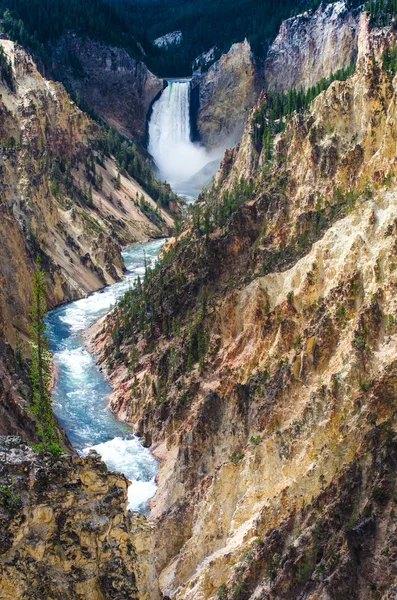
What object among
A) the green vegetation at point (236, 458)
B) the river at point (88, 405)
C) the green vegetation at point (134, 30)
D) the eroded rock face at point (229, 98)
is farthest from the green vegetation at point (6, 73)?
the green vegetation at point (236, 458)

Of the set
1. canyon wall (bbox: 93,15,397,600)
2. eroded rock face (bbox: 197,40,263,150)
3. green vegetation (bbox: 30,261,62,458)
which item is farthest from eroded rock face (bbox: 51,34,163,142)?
green vegetation (bbox: 30,261,62,458)

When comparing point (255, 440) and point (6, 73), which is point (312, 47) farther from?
point (255, 440)

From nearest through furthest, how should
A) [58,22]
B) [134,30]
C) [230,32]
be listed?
[58,22], [230,32], [134,30]

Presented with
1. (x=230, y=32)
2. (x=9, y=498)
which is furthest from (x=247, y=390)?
(x=230, y=32)

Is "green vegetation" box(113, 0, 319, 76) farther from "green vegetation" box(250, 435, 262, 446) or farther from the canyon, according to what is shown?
"green vegetation" box(250, 435, 262, 446)

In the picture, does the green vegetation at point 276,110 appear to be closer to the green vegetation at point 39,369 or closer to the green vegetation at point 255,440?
the green vegetation at point 39,369

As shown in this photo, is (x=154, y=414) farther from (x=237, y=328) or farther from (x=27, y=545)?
(x=27, y=545)
